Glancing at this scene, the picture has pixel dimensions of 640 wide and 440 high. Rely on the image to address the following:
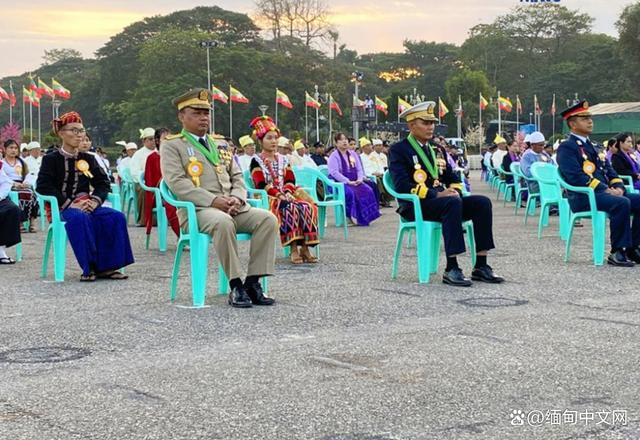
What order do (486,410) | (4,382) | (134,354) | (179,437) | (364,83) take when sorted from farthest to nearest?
(364,83), (134,354), (4,382), (486,410), (179,437)

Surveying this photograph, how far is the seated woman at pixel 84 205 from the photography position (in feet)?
30.9

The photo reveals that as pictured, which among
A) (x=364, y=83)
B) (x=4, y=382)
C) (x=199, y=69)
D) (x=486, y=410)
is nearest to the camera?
(x=486, y=410)

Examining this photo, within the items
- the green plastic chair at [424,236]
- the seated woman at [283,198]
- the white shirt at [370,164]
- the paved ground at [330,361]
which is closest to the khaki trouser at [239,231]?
the paved ground at [330,361]

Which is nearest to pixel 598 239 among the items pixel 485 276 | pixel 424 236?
pixel 485 276

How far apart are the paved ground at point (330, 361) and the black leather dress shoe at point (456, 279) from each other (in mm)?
165

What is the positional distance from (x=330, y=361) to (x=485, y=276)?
11.3ft

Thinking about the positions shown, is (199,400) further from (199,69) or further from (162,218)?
(199,69)

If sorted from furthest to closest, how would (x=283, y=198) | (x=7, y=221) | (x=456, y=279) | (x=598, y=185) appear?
(x=7, y=221) < (x=283, y=198) < (x=598, y=185) < (x=456, y=279)

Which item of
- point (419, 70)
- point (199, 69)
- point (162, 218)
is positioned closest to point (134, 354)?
point (162, 218)

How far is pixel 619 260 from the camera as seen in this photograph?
999 centimetres

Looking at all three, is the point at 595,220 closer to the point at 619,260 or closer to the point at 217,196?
the point at 619,260

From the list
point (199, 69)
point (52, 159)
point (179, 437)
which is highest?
point (199, 69)

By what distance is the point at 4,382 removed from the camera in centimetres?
528

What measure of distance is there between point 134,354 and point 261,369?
87cm
